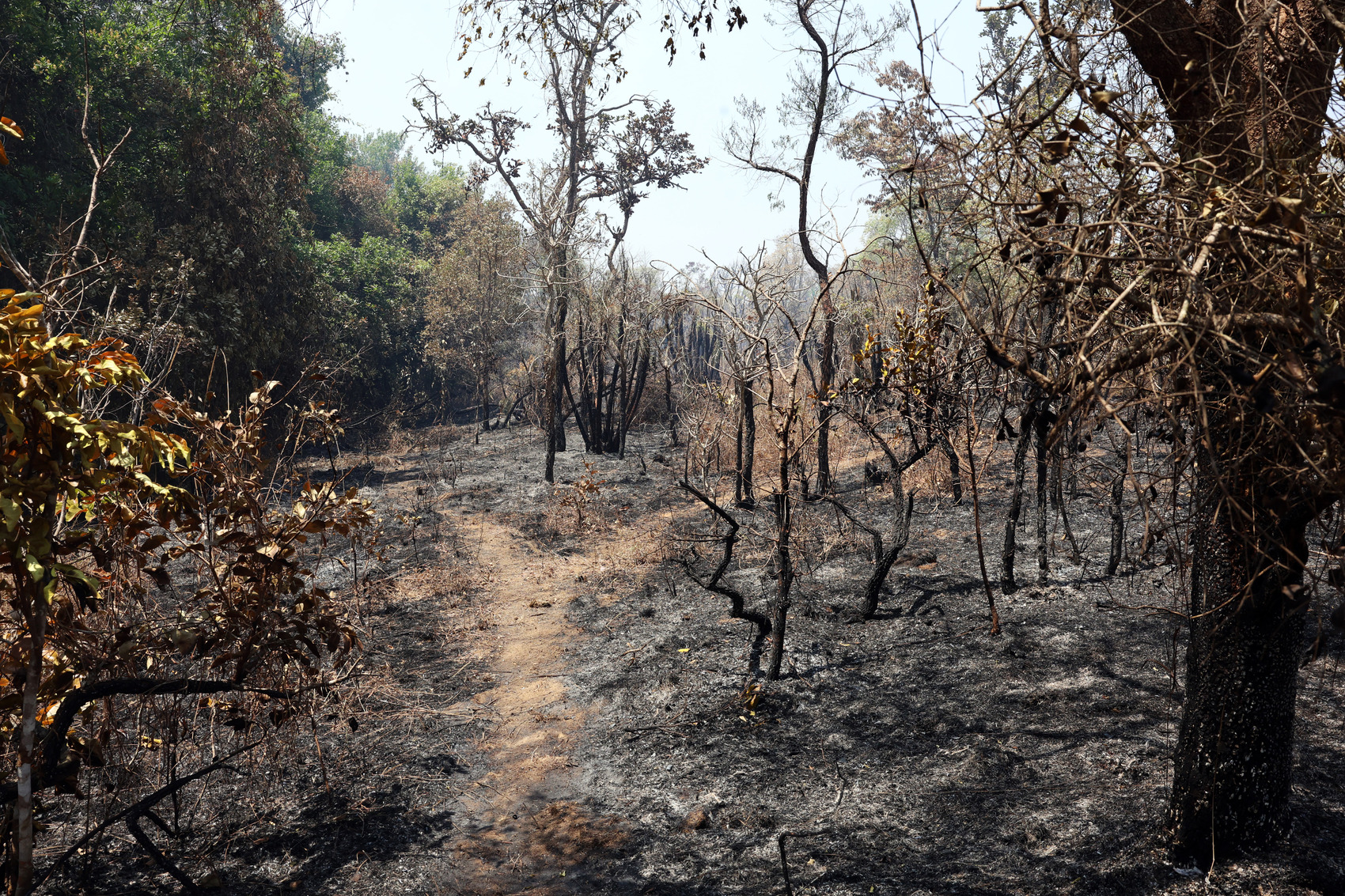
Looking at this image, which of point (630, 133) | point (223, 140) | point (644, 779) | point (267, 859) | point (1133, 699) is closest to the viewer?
point (267, 859)

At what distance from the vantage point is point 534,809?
5.45 metres

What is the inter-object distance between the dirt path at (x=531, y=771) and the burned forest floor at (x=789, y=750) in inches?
0.9

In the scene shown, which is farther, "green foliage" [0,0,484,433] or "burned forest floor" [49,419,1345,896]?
"green foliage" [0,0,484,433]

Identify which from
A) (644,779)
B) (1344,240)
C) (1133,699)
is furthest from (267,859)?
(1344,240)

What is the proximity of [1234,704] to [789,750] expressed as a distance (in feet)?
9.45

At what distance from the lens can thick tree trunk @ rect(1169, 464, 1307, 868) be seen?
347 cm

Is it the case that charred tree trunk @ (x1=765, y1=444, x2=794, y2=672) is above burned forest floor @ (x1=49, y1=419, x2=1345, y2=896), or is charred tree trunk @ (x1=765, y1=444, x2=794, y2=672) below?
above

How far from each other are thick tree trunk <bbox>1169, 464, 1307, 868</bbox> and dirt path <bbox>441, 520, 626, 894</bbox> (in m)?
3.10

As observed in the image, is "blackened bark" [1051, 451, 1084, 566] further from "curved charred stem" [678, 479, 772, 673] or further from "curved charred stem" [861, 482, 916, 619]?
"curved charred stem" [678, 479, 772, 673]

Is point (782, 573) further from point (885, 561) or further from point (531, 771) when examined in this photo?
point (531, 771)

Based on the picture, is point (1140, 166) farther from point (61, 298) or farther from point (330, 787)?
point (330, 787)

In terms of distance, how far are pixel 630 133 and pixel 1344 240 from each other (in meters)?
22.1

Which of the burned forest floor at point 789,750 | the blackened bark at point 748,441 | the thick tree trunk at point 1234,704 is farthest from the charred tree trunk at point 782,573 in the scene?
the blackened bark at point 748,441

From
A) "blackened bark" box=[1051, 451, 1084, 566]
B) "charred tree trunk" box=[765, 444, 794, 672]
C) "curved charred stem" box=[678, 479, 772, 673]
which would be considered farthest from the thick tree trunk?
"curved charred stem" box=[678, 479, 772, 673]
